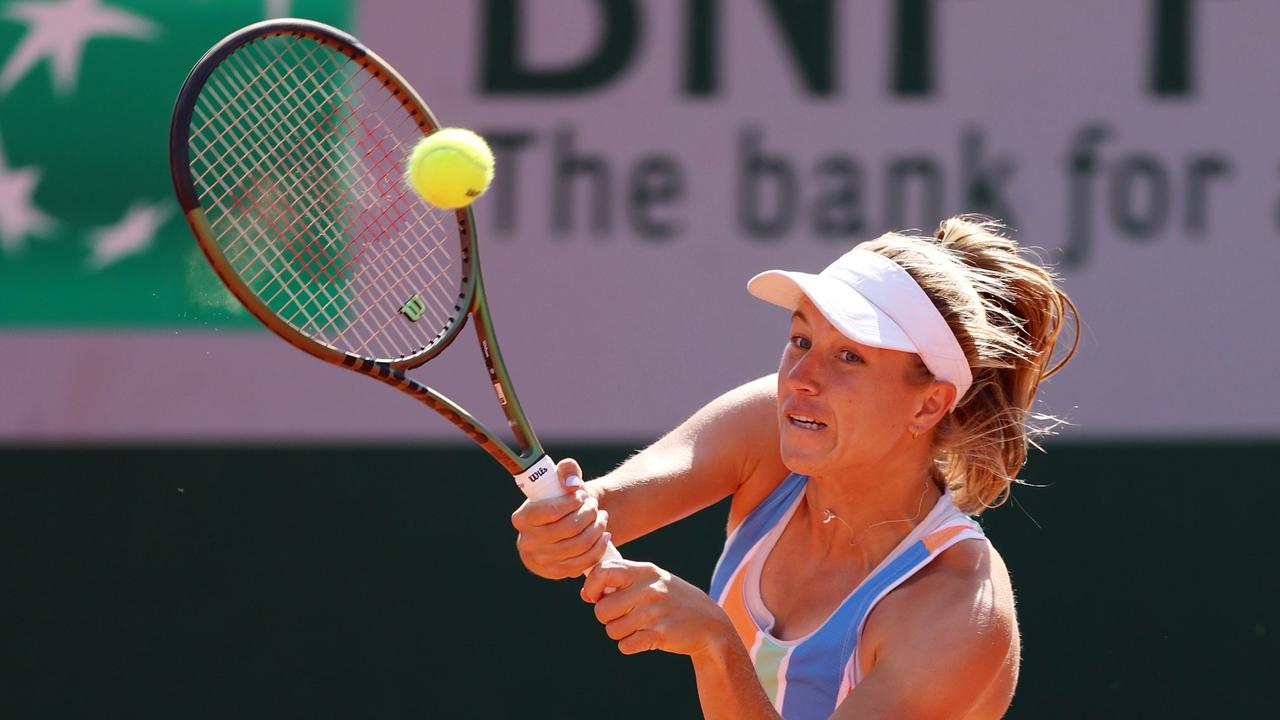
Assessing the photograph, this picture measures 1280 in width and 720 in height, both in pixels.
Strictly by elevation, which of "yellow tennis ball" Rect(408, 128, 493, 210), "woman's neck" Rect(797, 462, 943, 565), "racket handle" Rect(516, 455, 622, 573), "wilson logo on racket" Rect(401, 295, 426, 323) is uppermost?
"yellow tennis ball" Rect(408, 128, 493, 210)

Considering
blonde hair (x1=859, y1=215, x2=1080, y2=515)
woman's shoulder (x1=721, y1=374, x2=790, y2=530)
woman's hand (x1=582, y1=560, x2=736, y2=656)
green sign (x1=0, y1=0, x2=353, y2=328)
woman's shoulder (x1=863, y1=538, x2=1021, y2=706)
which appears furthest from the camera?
green sign (x1=0, y1=0, x2=353, y2=328)

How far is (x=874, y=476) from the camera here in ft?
7.45

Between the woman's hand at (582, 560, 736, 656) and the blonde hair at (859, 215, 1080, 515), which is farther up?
the blonde hair at (859, 215, 1080, 515)

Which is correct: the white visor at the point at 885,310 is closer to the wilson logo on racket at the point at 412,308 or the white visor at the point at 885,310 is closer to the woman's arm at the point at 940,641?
the woman's arm at the point at 940,641

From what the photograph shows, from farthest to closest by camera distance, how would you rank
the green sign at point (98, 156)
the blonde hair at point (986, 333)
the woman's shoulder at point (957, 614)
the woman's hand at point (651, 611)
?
1. the green sign at point (98, 156)
2. the blonde hair at point (986, 333)
3. the woman's shoulder at point (957, 614)
4. the woman's hand at point (651, 611)

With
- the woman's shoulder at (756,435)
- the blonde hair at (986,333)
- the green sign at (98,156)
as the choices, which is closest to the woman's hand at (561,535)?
the woman's shoulder at (756,435)

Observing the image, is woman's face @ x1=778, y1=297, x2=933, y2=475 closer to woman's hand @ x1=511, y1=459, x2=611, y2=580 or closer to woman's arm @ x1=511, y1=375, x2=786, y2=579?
woman's arm @ x1=511, y1=375, x2=786, y2=579

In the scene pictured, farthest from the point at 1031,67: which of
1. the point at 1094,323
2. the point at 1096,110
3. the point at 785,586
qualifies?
the point at 785,586

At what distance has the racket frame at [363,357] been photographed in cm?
196

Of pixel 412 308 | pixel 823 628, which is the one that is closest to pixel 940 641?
pixel 823 628

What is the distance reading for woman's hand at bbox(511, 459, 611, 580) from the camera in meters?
1.98

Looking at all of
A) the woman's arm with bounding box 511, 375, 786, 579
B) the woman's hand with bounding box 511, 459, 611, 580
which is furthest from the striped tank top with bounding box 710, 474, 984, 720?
the woman's hand with bounding box 511, 459, 611, 580

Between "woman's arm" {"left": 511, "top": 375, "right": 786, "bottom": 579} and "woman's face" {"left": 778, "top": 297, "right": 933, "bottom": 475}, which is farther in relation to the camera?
"woman's arm" {"left": 511, "top": 375, "right": 786, "bottom": 579}

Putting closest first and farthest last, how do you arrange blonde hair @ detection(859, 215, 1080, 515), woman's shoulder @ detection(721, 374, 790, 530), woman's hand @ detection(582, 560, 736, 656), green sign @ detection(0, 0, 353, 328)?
woman's hand @ detection(582, 560, 736, 656) < blonde hair @ detection(859, 215, 1080, 515) < woman's shoulder @ detection(721, 374, 790, 530) < green sign @ detection(0, 0, 353, 328)
